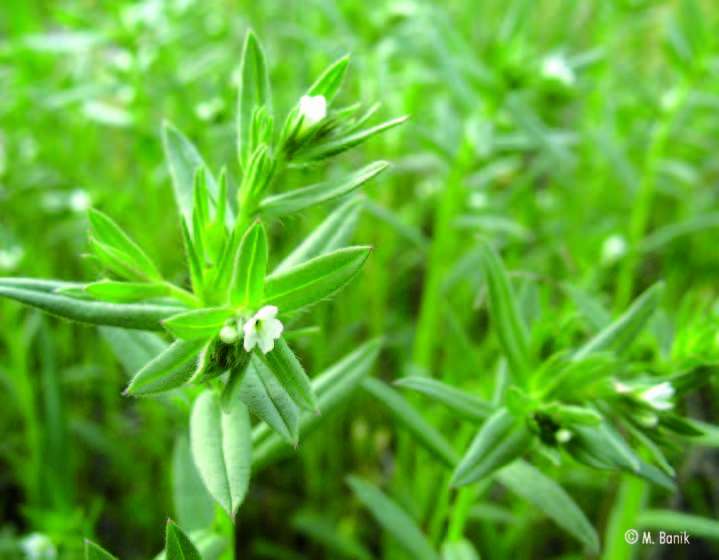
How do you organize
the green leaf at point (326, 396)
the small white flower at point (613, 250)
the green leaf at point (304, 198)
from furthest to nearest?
1. the small white flower at point (613, 250)
2. the green leaf at point (326, 396)
3. the green leaf at point (304, 198)

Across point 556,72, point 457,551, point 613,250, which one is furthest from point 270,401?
point 613,250

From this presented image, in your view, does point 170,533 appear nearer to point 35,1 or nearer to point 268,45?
point 268,45

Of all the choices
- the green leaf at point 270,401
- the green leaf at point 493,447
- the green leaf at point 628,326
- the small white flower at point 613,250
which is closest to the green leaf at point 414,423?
the green leaf at point 493,447

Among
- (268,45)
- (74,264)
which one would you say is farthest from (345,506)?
(268,45)

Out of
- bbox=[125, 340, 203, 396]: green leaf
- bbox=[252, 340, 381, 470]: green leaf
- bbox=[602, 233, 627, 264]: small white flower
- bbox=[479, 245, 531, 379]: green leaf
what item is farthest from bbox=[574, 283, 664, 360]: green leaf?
bbox=[602, 233, 627, 264]: small white flower

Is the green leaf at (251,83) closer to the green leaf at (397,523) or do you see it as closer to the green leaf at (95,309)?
the green leaf at (95,309)

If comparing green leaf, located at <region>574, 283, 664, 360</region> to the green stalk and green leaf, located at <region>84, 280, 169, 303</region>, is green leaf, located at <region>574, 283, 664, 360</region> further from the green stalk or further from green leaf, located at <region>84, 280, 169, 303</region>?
the green stalk
